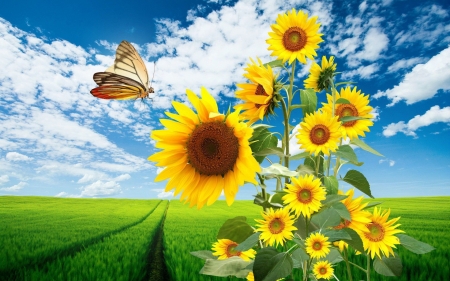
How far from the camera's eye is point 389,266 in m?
1.90

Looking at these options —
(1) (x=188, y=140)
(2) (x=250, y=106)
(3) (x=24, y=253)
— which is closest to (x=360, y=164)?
(2) (x=250, y=106)

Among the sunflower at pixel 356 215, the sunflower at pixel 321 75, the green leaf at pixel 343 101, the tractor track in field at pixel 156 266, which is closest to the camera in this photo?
the sunflower at pixel 356 215

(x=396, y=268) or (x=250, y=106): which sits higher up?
(x=250, y=106)

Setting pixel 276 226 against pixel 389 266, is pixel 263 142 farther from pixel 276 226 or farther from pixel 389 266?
pixel 389 266

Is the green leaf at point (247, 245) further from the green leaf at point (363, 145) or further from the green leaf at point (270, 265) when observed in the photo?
the green leaf at point (363, 145)

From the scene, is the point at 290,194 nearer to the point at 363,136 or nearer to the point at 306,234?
the point at 306,234

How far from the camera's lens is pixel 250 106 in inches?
53.9

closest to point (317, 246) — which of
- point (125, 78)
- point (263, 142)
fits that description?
point (263, 142)

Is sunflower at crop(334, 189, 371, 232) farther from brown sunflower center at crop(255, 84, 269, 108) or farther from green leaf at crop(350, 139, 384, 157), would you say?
brown sunflower center at crop(255, 84, 269, 108)

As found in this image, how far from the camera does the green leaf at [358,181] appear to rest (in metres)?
1.66

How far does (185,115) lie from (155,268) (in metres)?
6.06

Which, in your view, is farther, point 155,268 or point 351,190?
point 155,268

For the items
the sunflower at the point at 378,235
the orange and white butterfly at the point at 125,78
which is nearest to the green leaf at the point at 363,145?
the sunflower at the point at 378,235

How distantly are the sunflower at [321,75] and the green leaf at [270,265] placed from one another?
1052 millimetres
